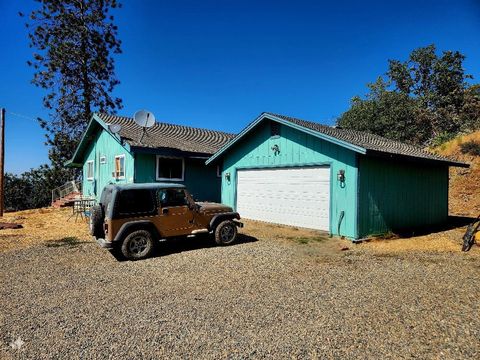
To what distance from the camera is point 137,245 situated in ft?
25.5

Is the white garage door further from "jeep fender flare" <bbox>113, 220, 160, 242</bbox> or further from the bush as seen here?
the bush

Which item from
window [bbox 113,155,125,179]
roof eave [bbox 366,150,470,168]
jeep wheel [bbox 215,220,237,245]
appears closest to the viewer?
jeep wheel [bbox 215,220,237,245]

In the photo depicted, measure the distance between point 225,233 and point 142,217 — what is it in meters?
2.51

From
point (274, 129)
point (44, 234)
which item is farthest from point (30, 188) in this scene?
point (274, 129)

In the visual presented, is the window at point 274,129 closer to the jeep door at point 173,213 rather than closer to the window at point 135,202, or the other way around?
the jeep door at point 173,213

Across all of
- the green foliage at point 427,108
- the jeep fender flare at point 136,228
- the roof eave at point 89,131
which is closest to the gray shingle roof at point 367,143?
the jeep fender flare at point 136,228

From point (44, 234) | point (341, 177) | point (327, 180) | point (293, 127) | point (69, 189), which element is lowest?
point (44, 234)

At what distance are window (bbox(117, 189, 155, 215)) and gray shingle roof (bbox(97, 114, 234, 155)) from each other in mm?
7451

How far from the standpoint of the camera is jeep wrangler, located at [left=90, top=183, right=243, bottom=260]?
750cm

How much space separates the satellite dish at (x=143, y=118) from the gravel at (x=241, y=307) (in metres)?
8.75

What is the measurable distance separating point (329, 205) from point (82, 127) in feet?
96.2

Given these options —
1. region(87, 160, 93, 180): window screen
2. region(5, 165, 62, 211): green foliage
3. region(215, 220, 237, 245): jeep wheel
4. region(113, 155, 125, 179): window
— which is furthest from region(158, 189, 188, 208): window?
region(5, 165, 62, 211): green foliage

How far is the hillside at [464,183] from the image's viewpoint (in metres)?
19.5

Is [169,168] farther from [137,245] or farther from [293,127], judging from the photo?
[137,245]
